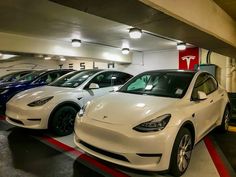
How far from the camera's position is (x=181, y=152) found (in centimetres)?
259

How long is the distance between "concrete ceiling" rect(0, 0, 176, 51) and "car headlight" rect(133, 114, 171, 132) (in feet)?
10.9

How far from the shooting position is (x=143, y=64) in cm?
1155

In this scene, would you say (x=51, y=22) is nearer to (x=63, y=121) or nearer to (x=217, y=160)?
(x=63, y=121)

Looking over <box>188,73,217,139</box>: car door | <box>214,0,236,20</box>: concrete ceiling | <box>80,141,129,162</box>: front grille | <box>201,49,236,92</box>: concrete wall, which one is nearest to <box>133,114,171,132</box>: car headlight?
<box>80,141,129,162</box>: front grille

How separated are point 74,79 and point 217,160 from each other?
133 inches

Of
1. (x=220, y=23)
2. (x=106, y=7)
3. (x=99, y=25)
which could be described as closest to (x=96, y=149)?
(x=106, y=7)

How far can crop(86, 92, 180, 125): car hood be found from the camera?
8.09 feet

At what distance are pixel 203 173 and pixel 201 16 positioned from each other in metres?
2.51

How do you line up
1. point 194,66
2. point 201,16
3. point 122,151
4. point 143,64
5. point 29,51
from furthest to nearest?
point 143,64 < point 194,66 < point 29,51 < point 201,16 < point 122,151

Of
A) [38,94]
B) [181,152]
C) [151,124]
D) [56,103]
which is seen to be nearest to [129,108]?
[151,124]

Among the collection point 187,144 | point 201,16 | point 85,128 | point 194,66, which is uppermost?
point 201,16

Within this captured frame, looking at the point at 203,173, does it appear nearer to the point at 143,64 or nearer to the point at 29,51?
the point at 29,51

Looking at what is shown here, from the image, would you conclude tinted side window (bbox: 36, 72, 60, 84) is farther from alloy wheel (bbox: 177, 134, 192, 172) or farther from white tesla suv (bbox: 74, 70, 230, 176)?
alloy wheel (bbox: 177, 134, 192, 172)

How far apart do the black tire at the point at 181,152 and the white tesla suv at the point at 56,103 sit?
8.02 ft
